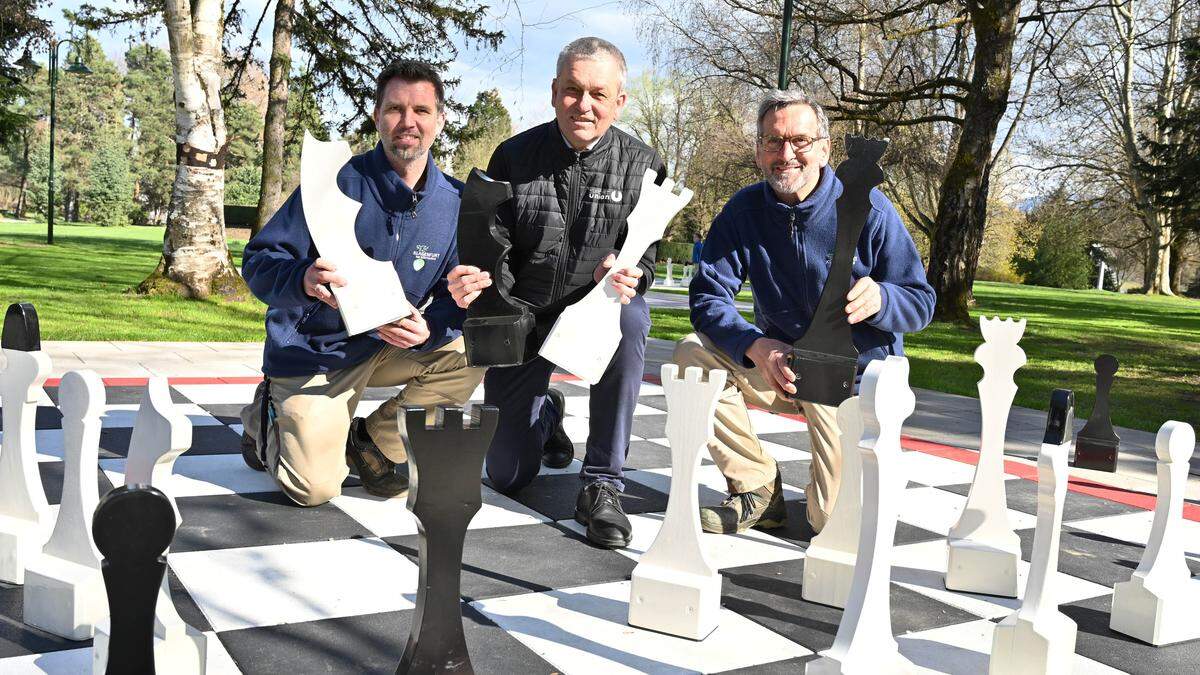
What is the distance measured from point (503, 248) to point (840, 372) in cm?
107

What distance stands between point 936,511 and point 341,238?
2435 mm

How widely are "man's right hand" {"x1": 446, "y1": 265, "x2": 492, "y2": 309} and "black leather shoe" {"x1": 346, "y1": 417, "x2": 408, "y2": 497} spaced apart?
2.86ft

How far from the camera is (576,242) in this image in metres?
3.46

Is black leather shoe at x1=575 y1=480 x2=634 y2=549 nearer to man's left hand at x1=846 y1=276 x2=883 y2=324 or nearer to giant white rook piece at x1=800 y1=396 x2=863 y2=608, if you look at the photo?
giant white rook piece at x1=800 y1=396 x2=863 y2=608

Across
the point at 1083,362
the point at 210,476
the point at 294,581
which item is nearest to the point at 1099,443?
the point at 294,581

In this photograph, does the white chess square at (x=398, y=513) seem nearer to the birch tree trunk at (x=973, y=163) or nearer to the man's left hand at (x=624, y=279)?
the man's left hand at (x=624, y=279)

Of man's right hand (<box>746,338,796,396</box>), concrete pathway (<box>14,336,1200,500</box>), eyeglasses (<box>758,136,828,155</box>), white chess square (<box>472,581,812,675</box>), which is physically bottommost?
white chess square (<box>472,581,812,675</box>)

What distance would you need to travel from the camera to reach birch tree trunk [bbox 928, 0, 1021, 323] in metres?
12.5

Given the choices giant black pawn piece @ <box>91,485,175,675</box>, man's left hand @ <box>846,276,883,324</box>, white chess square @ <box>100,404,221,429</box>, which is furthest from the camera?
white chess square @ <box>100,404,221,429</box>

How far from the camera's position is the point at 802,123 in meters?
3.15

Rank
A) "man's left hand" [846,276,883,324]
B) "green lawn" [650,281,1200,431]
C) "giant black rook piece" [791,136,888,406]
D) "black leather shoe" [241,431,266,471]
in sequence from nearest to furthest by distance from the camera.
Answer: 1. "giant black rook piece" [791,136,888,406]
2. "man's left hand" [846,276,883,324]
3. "black leather shoe" [241,431,266,471]
4. "green lawn" [650,281,1200,431]

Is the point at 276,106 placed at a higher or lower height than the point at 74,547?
higher

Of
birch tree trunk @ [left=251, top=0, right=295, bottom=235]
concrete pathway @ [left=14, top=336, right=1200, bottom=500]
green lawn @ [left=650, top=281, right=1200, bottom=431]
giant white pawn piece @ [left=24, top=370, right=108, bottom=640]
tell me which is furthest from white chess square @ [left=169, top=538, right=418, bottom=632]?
birch tree trunk @ [left=251, top=0, right=295, bottom=235]

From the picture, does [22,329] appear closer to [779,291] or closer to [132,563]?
[132,563]
